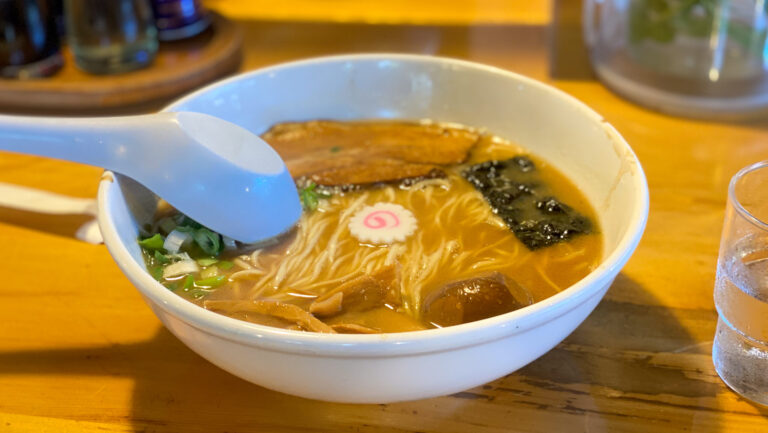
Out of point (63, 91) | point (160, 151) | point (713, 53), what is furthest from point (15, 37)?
point (713, 53)

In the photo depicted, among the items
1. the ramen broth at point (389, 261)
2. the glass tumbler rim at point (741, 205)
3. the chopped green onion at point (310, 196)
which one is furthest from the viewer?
the chopped green onion at point (310, 196)

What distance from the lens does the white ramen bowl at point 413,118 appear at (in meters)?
1.04

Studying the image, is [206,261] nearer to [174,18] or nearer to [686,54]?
[174,18]

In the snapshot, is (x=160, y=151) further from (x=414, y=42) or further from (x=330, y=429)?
(x=414, y=42)

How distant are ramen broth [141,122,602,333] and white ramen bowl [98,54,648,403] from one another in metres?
0.10

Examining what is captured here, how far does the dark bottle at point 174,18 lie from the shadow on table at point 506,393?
1.61 meters

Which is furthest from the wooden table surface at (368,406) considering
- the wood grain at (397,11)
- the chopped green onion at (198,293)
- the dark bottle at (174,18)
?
the wood grain at (397,11)

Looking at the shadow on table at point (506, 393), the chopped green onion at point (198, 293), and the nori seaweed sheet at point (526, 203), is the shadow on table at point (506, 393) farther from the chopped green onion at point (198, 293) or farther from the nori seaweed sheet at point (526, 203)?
the nori seaweed sheet at point (526, 203)

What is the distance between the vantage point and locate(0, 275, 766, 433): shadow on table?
1255 millimetres

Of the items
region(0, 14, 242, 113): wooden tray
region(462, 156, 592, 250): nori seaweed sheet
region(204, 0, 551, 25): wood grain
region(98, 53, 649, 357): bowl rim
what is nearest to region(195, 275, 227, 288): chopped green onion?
region(98, 53, 649, 357): bowl rim

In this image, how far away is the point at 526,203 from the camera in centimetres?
169

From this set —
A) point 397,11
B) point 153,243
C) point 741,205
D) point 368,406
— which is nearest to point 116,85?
point 153,243

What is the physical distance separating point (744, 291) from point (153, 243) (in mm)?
1145

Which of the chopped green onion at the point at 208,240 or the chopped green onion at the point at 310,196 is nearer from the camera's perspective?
the chopped green onion at the point at 208,240
